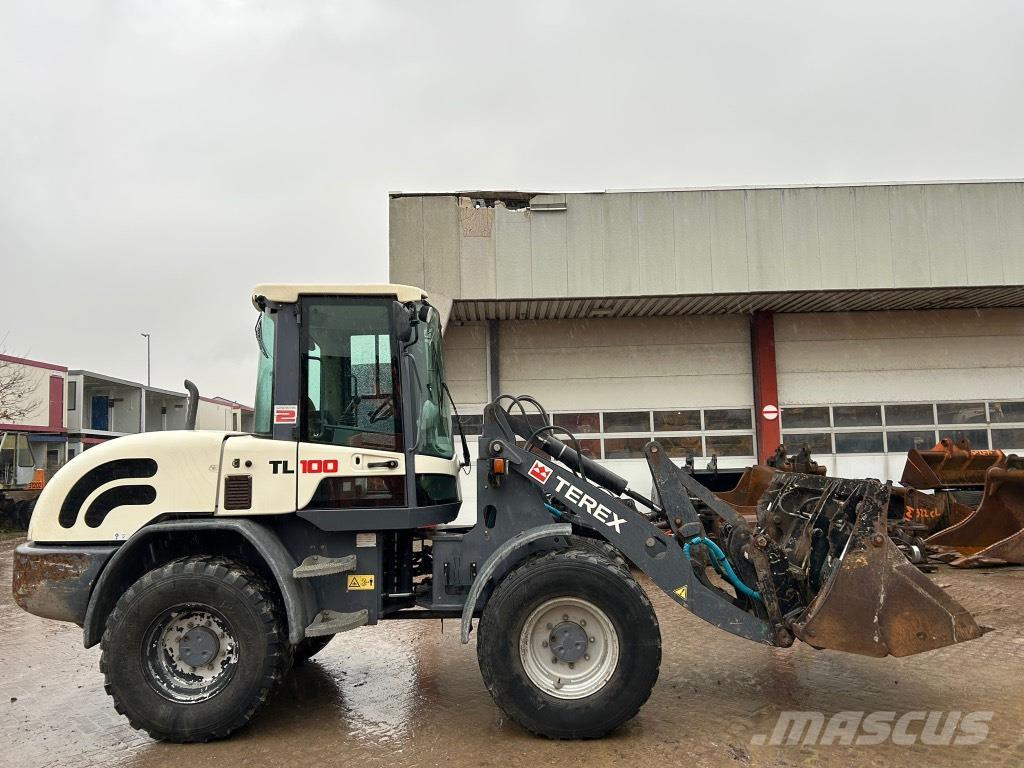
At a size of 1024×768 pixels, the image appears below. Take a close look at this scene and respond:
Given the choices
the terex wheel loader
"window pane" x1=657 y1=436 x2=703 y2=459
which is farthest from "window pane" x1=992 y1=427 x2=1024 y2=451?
the terex wheel loader

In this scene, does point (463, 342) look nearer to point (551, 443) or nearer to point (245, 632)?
point (551, 443)

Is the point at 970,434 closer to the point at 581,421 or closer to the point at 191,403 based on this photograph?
the point at 581,421

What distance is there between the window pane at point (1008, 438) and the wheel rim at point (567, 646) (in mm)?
14576

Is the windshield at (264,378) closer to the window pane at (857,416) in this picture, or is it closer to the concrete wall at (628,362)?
the concrete wall at (628,362)

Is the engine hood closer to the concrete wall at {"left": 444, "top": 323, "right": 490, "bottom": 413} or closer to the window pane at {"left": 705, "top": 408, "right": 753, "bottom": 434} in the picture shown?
the concrete wall at {"left": 444, "top": 323, "right": 490, "bottom": 413}

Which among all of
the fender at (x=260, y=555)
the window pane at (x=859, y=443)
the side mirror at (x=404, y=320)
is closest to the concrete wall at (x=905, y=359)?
the window pane at (x=859, y=443)

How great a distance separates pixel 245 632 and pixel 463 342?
38.9 feet

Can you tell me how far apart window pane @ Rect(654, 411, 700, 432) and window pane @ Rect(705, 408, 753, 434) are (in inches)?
9.5

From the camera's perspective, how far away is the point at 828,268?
46.2ft

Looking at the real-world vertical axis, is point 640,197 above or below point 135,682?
above

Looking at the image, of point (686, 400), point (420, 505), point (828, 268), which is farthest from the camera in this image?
point (686, 400)

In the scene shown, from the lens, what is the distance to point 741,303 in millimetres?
15070

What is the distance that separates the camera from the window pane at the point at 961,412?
15.9 meters

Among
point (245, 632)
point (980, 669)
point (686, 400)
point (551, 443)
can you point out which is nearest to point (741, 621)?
point (551, 443)
